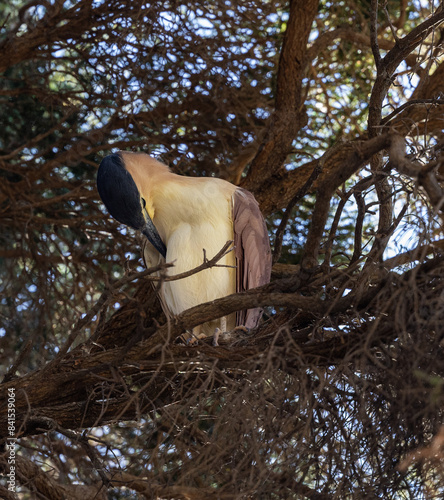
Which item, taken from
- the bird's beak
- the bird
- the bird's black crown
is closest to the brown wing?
the bird

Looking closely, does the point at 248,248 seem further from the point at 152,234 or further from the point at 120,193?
the point at 120,193

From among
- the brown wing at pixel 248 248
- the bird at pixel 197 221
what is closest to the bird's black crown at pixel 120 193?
the bird at pixel 197 221

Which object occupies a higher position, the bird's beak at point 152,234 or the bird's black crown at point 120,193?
the bird's black crown at point 120,193

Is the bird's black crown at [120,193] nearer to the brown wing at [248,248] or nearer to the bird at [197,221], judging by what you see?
the bird at [197,221]

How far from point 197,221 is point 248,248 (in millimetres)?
320

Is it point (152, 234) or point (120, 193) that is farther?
point (152, 234)

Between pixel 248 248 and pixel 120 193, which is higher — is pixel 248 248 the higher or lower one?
the lower one

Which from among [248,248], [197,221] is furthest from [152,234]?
[248,248]

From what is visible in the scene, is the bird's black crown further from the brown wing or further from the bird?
the brown wing

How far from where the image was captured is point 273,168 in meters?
4.89

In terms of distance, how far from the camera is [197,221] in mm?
3943

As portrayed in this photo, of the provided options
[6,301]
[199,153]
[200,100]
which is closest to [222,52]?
[200,100]

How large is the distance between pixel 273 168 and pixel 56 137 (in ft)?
6.35

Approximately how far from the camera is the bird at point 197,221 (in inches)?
153
